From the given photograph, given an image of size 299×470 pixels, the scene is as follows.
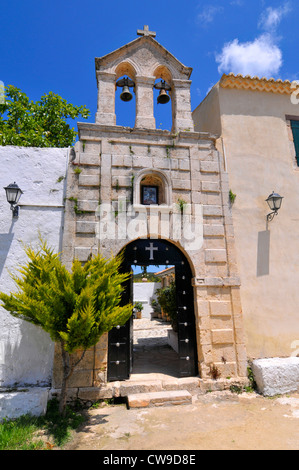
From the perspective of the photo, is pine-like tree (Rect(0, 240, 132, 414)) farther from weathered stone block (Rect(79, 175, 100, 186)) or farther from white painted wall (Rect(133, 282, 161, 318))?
white painted wall (Rect(133, 282, 161, 318))


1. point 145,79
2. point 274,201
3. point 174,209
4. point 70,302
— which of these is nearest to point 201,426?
point 70,302

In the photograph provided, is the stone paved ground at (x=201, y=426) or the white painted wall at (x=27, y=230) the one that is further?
the white painted wall at (x=27, y=230)

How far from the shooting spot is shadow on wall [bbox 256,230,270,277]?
5457mm

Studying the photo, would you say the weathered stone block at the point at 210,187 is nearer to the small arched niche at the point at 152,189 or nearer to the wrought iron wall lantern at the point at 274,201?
the small arched niche at the point at 152,189

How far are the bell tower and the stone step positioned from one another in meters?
5.23

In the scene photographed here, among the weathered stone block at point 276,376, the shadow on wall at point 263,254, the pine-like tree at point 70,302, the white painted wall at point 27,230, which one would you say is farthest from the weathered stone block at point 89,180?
the weathered stone block at point 276,376

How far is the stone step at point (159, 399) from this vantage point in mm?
4102

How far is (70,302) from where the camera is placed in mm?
3520

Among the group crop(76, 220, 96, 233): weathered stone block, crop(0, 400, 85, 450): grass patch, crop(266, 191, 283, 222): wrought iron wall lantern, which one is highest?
crop(266, 191, 283, 222): wrought iron wall lantern

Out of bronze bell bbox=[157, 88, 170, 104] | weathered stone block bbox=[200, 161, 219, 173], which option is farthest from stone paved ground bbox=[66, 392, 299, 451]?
bronze bell bbox=[157, 88, 170, 104]

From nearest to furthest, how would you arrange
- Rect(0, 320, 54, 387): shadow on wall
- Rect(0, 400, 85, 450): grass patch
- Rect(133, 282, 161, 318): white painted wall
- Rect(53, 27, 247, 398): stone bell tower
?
Rect(0, 400, 85, 450): grass patch
Rect(0, 320, 54, 387): shadow on wall
Rect(53, 27, 247, 398): stone bell tower
Rect(133, 282, 161, 318): white painted wall

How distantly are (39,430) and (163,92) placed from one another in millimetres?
6780

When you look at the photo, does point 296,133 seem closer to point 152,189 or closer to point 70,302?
point 152,189
